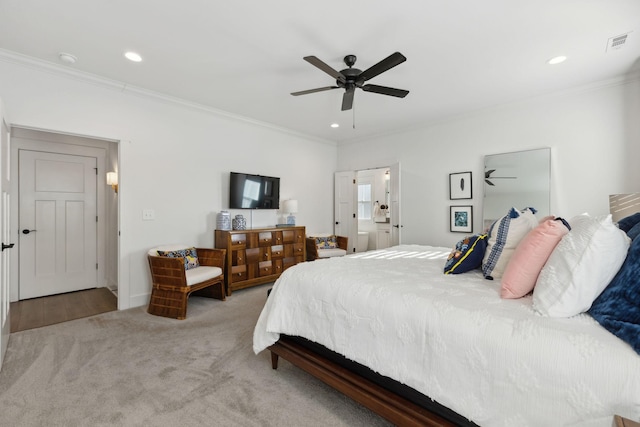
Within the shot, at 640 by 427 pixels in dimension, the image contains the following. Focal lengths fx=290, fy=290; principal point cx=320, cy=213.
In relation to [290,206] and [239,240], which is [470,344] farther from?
[290,206]

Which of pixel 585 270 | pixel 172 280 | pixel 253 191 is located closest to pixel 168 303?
pixel 172 280

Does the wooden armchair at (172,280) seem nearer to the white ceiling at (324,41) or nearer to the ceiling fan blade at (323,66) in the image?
the white ceiling at (324,41)

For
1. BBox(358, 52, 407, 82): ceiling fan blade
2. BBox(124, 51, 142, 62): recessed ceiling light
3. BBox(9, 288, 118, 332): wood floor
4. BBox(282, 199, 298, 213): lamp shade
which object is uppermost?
BBox(124, 51, 142, 62): recessed ceiling light

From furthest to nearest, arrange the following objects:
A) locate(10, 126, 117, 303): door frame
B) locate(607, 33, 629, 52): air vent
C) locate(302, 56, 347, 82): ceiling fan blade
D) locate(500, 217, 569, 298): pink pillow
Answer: locate(10, 126, 117, 303): door frame < locate(607, 33, 629, 52): air vent < locate(302, 56, 347, 82): ceiling fan blade < locate(500, 217, 569, 298): pink pillow

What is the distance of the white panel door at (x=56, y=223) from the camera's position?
3.99 metres

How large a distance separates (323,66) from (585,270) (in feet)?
7.29

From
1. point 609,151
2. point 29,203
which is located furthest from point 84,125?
point 609,151

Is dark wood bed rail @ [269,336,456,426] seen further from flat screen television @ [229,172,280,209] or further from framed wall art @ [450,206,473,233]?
framed wall art @ [450,206,473,233]

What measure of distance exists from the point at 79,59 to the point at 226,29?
67.2 inches

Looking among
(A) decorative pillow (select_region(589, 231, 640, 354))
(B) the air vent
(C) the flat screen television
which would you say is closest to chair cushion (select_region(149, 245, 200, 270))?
(C) the flat screen television

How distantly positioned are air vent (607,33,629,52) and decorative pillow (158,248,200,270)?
4925mm

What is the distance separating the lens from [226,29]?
245 centimetres

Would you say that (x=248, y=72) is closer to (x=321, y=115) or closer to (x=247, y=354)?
(x=321, y=115)

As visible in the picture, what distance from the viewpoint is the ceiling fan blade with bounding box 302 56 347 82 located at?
2.35m
